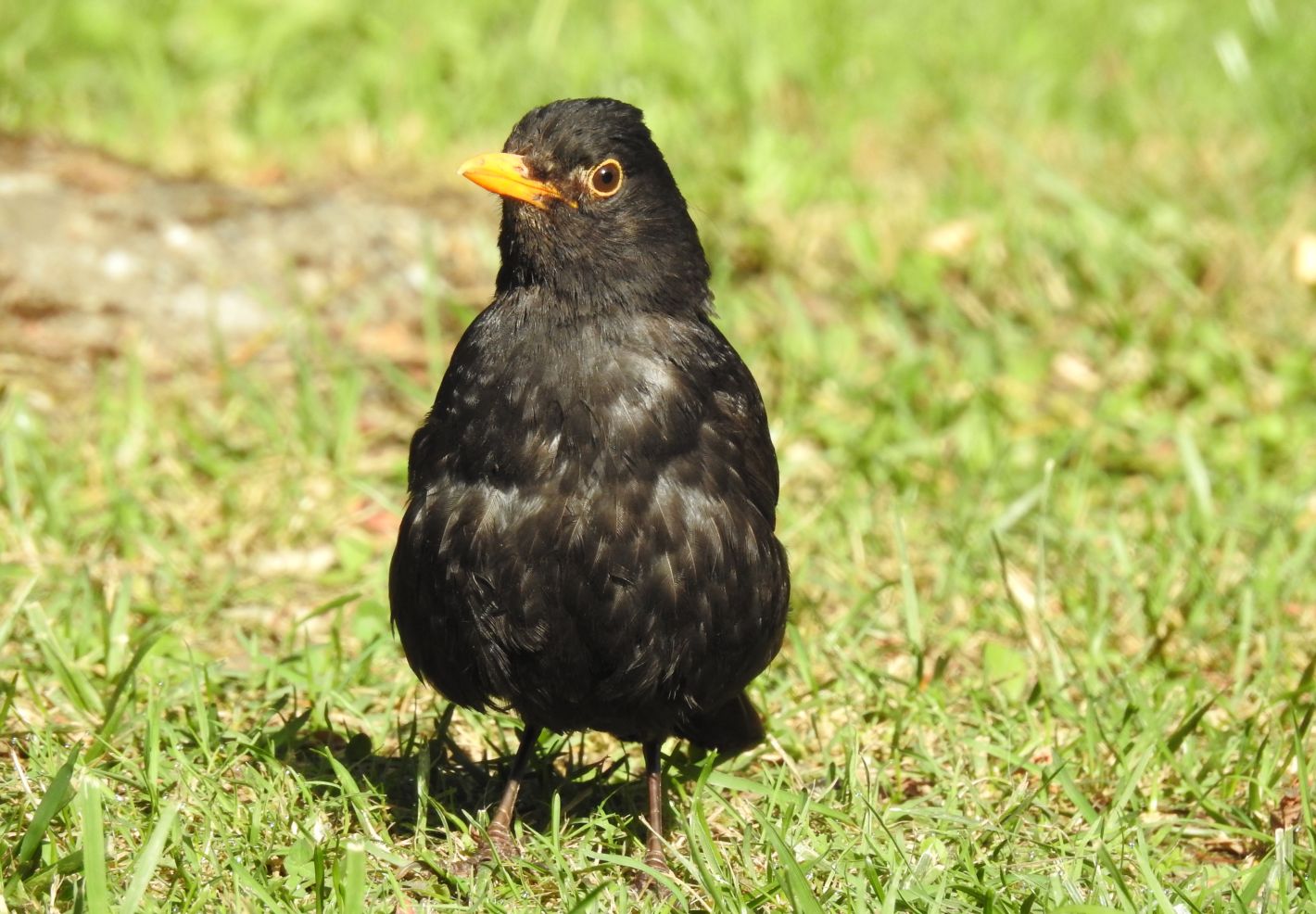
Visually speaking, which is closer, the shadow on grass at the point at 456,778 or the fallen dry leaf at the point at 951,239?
the shadow on grass at the point at 456,778

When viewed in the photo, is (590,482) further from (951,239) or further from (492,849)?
(951,239)

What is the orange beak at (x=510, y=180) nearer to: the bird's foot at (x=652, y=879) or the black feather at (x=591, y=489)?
the black feather at (x=591, y=489)

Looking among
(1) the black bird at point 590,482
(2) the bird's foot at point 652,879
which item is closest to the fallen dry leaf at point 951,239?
(1) the black bird at point 590,482

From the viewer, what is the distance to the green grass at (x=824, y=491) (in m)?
3.54

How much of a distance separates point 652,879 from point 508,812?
1.17 ft

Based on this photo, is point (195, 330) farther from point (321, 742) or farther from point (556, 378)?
point (556, 378)

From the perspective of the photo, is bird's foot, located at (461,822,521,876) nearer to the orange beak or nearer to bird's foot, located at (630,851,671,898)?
bird's foot, located at (630,851,671,898)

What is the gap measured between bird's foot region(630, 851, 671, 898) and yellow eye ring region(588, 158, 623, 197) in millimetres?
1430

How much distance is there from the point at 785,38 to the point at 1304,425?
3.27 meters

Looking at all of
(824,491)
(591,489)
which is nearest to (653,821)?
(591,489)

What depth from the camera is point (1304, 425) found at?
238 inches

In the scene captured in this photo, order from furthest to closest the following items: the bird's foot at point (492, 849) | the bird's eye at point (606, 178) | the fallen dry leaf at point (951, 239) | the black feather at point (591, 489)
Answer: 1. the fallen dry leaf at point (951, 239)
2. the bird's eye at point (606, 178)
3. the bird's foot at point (492, 849)
4. the black feather at point (591, 489)

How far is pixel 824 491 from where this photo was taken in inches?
221

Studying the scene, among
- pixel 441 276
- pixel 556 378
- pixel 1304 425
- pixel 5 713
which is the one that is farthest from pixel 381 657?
pixel 1304 425
